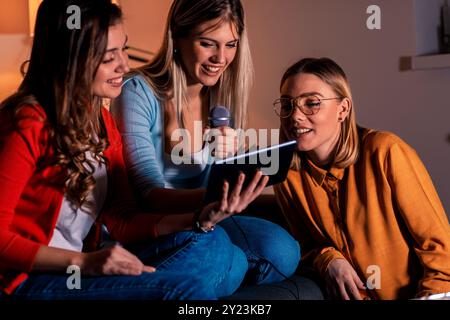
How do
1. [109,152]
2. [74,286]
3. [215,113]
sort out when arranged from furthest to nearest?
[215,113], [109,152], [74,286]

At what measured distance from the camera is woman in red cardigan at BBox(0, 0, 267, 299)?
1.41 metres

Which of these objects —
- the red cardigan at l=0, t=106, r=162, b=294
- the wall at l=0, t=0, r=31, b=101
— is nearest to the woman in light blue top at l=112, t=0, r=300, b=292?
the red cardigan at l=0, t=106, r=162, b=294

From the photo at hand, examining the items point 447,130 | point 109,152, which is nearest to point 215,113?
point 109,152

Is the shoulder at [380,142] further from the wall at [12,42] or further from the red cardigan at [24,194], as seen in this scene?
the wall at [12,42]

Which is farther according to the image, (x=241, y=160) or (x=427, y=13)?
(x=427, y=13)

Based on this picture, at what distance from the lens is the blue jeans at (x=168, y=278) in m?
1.39

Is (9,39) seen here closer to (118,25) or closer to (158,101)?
(158,101)

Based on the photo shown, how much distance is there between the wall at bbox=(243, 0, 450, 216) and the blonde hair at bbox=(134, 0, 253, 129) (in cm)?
104

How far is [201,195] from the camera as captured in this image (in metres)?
1.79

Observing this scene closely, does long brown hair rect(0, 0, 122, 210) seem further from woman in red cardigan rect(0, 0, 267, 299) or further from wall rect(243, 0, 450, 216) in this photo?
wall rect(243, 0, 450, 216)

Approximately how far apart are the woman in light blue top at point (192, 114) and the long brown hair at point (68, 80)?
0.96 ft

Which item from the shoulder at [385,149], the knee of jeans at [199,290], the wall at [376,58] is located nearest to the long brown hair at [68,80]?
the knee of jeans at [199,290]

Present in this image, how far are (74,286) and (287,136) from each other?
76cm

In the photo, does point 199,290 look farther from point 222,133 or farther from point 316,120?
point 316,120
